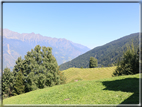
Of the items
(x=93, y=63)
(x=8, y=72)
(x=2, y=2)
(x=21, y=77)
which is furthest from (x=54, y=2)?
(x=93, y=63)

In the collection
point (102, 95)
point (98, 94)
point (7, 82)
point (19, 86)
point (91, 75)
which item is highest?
point (102, 95)

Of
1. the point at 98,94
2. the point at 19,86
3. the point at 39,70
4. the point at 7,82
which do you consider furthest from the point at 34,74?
the point at 98,94

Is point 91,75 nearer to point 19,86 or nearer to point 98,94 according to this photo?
point 19,86

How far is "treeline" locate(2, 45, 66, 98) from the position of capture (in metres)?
37.9

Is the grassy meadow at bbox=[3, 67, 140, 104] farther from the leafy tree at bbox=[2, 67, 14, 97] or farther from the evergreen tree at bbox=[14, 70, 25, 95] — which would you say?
the leafy tree at bbox=[2, 67, 14, 97]

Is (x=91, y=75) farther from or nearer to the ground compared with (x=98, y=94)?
nearer to the ground

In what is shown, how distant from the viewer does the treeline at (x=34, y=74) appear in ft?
124

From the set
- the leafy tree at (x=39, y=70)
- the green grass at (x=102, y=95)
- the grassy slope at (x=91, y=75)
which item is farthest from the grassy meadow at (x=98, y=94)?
the grassy slope at (x=91, y=75)

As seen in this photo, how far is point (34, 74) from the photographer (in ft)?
127

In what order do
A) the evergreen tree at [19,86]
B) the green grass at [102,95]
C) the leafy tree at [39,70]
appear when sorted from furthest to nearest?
1. the evergreen tree at [19,86]
2. the leafy tree at [39,70]
3. the green grass at [102,95]

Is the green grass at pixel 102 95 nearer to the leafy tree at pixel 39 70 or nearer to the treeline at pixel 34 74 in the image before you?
the leafy tree at pixel 39 70

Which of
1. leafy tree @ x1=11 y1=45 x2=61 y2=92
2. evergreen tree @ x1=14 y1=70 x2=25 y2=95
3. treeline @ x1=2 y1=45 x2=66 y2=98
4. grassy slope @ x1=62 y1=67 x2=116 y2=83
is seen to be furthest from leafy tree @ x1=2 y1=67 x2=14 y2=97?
grassy slope @ x1=62 y1=67 x2=116 y2=83

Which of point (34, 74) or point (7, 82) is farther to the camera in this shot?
point (7, 82)

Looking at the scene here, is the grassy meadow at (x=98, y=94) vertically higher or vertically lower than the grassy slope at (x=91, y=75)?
higher
